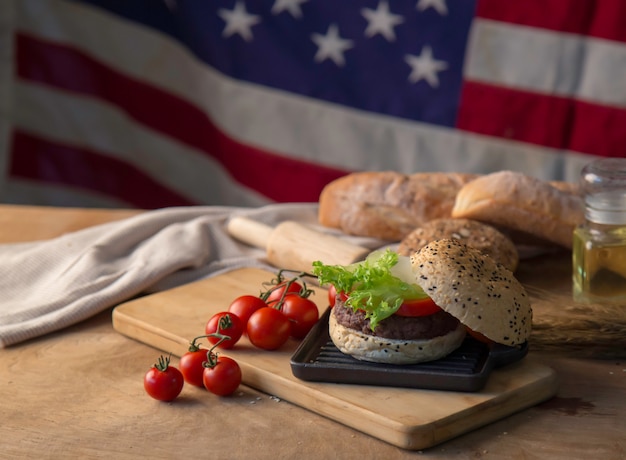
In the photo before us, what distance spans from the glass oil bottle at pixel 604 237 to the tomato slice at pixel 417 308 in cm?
56

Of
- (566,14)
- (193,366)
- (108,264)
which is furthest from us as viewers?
(566,14)

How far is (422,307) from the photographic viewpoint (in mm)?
1538

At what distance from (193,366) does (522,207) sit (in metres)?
0.97

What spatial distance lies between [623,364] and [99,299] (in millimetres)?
1122

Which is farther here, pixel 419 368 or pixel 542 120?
pixel 542 120

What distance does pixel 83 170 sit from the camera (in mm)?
4344

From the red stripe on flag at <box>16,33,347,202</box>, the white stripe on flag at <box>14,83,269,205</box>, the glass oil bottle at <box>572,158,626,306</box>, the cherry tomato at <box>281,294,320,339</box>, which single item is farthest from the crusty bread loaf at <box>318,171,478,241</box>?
the white stripe on flag at <box>14,83,269,205</box>

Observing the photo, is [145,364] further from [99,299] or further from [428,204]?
[428,204]

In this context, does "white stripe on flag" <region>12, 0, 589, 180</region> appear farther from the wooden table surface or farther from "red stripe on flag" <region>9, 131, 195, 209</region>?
the wooden table surface

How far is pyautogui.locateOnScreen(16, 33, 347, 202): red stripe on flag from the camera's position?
13.0ft

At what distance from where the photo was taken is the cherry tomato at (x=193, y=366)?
1.62 meters

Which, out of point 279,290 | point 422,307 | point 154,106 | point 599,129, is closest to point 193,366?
point 279,290

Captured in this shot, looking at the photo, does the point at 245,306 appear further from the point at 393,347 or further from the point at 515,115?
the point at 515,115

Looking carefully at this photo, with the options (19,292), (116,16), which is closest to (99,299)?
(19,292)
